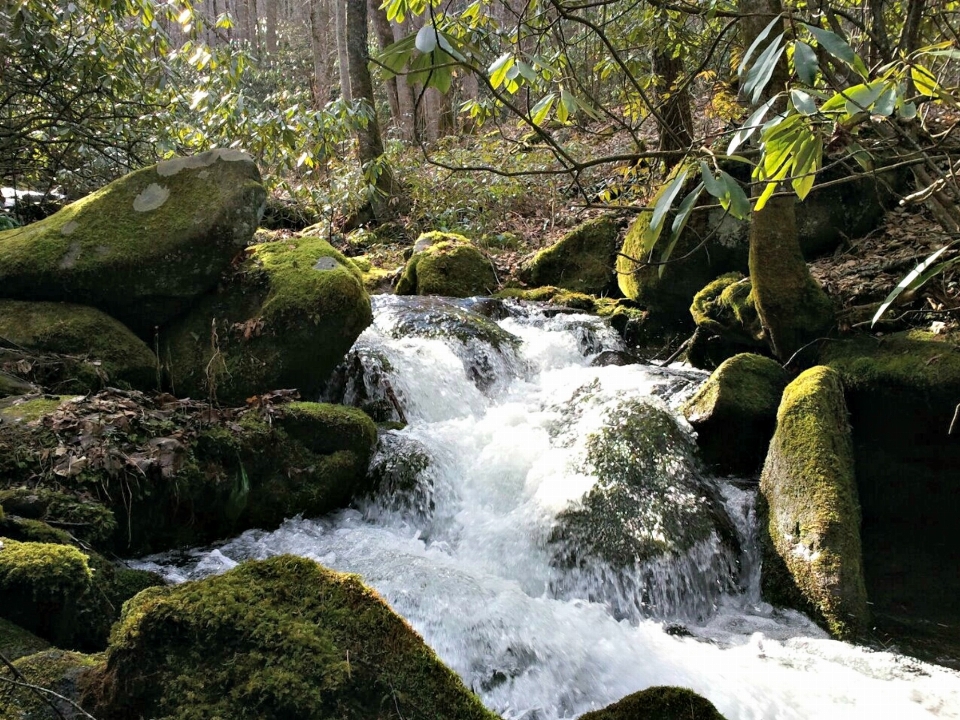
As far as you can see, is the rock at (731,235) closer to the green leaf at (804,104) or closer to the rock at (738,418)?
Result: the rock at (738,418)

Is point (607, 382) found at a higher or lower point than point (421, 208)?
lower

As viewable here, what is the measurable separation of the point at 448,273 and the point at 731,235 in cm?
392

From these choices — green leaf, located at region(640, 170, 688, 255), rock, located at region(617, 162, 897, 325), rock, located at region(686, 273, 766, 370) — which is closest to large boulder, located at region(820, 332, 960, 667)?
rock, located at region(686, 273, 766, 370)

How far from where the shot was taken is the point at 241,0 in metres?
29.9

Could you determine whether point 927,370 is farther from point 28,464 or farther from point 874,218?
point 28,464

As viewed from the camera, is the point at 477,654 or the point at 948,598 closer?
the point at 477,654

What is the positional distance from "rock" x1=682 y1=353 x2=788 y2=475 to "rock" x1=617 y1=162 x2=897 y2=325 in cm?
189

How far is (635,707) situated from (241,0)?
3448 cm

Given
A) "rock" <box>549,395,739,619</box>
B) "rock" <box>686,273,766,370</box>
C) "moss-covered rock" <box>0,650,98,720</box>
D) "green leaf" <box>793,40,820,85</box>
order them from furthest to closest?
"rock" <box>686,273,766,370</box> → "rock" <box>549,395,739,619</box> → "moss-covered rock" <box>0,650,98,720</box> → "green leaf" <box>793,40,820,85</box>

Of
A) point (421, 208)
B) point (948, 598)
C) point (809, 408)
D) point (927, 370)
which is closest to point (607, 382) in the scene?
point (809, 408)

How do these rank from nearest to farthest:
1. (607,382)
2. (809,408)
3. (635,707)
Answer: (635,707)
(809,408)
(607,382)

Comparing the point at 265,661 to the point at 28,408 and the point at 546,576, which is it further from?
the point at 28,408

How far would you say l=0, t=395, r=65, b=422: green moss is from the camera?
3.96 meters

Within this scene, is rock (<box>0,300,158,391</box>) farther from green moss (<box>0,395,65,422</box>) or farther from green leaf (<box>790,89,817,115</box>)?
green leaf (<box>790,89,817,115</box>)
